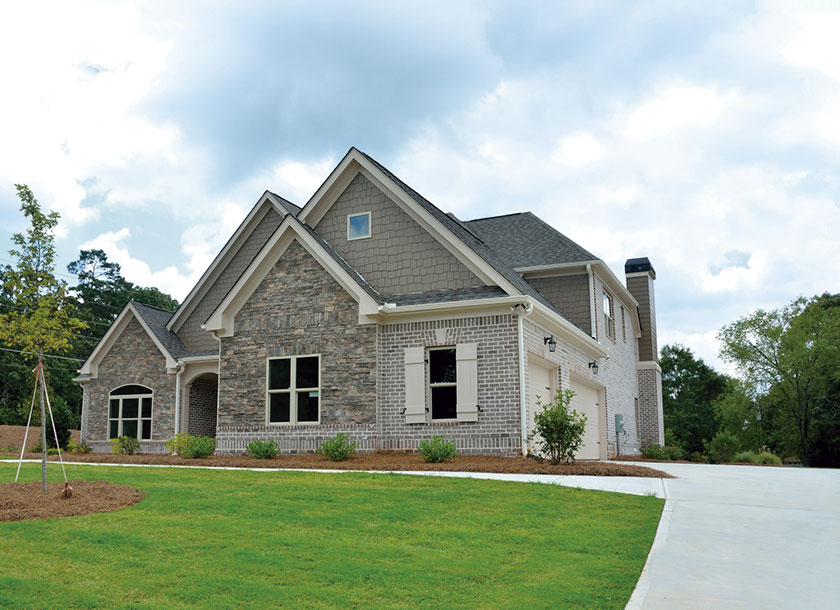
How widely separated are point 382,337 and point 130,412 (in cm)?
1099

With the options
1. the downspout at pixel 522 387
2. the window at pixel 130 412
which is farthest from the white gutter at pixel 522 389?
the window at pixel 130 412

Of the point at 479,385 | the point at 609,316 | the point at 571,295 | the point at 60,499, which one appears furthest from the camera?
the point at 609,316

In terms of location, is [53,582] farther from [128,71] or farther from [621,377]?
[621,377]

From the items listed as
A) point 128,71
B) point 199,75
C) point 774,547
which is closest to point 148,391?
point 128,71

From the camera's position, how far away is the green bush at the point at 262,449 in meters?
17.0

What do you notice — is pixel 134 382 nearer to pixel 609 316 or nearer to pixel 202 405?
pixel 202 405

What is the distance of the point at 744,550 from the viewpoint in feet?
22.7

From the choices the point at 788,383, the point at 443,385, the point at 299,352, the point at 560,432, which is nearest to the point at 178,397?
the point at 299,352

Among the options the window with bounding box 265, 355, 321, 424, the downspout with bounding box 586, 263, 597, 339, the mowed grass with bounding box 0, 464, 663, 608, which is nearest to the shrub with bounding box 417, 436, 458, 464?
the window with bounding box 265, 355, 321, 424

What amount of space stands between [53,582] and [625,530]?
5389 mm

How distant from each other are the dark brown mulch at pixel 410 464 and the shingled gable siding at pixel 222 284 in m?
7.90

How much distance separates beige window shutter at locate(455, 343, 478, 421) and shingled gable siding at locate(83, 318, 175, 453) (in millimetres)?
10726

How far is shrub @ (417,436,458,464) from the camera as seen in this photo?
15117 mm

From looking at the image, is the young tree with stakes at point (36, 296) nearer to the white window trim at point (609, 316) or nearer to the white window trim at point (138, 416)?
the white window trim at point (138, 416)
